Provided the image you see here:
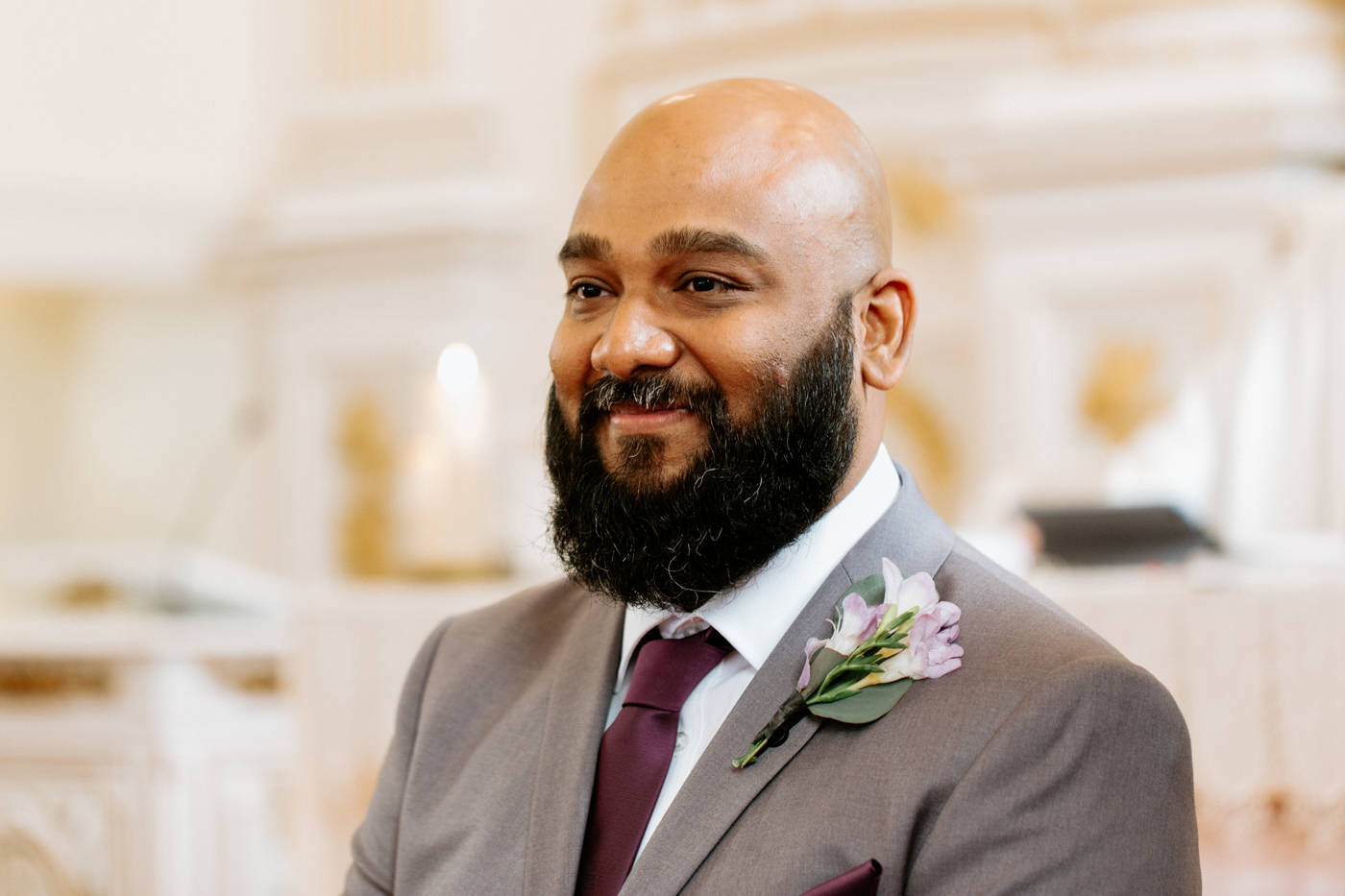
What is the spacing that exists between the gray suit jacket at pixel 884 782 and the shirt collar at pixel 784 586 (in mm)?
31

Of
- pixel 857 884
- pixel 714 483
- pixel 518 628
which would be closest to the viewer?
pixel 857 884

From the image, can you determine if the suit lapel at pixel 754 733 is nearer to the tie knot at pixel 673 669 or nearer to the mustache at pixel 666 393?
the tie knot at pixel 673 669

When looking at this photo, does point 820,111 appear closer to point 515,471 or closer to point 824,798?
point 824,798

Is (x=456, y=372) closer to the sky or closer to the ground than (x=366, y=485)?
closer to the sky

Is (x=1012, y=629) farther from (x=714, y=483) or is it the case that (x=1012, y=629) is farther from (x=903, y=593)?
(x=714, y=483)

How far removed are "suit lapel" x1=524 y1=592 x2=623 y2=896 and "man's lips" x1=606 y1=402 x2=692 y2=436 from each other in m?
0.31

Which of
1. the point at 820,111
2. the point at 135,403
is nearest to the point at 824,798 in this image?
the point at 820,111

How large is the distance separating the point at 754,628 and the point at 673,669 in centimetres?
10

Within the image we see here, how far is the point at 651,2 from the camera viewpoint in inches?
275

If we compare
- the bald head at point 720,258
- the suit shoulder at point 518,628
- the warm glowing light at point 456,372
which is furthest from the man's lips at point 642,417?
the warm glowing light at point 456,372

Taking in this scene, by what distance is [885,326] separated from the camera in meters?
1.60

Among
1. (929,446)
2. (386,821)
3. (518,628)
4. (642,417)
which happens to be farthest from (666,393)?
(929,446)

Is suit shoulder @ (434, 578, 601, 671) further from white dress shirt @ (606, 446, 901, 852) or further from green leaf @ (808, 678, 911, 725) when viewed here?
green leaf @ (808, 678, 911, 725)

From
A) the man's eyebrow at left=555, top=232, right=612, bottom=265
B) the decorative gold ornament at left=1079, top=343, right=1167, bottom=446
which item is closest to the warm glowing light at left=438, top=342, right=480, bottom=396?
the man's eyebrow at left=555, top=232, right=612, bottom=265
